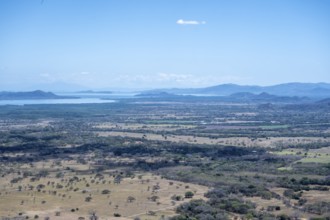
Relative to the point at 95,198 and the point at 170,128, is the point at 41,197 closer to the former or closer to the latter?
the point at 95,198

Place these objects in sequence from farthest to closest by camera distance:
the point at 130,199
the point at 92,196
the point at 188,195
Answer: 1. the point at 92,196
2. the point at 188,195
3. the point at 130,199

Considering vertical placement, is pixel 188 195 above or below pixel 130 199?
above

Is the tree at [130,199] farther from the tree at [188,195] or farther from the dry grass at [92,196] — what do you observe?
the tree at [188,195]

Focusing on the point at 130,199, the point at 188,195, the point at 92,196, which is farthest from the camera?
the point at 92,196

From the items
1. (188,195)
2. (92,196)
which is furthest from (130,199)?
(188,195)

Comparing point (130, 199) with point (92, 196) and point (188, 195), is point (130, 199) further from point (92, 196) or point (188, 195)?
point (188, 195)

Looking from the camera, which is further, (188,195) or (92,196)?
(92,196)

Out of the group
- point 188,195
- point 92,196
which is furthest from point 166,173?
point 92,196

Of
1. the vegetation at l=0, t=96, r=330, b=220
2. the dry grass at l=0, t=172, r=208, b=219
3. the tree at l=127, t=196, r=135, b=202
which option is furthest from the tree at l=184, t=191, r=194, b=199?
the tree at l=127, t=196, r=135, b=202

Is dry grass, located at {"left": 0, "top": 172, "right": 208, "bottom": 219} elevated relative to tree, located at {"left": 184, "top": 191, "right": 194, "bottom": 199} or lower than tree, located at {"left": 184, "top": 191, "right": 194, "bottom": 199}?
lower

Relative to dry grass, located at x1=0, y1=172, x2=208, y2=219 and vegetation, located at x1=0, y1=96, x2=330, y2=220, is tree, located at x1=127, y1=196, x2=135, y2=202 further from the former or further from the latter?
dry grass, located at x1=0, y1=172, x2=208, y2=219

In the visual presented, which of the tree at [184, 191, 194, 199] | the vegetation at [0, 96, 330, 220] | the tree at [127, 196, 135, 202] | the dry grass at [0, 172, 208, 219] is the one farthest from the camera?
the tree at [184, 191, 194, 199]

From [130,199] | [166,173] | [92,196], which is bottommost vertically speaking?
[92,196]
